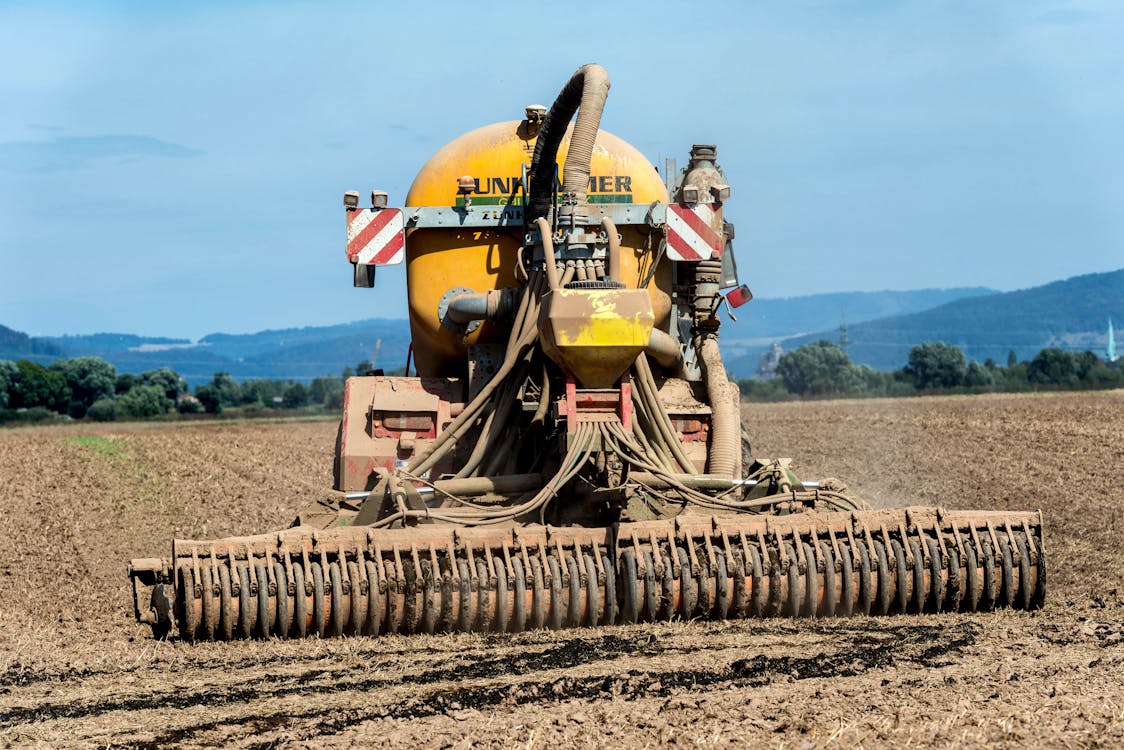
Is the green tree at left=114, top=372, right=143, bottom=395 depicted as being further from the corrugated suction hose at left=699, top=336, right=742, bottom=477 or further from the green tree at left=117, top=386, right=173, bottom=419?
the corrugated suction hose at left=699, top=336, right=742, bottom=477

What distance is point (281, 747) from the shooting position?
5.61 m

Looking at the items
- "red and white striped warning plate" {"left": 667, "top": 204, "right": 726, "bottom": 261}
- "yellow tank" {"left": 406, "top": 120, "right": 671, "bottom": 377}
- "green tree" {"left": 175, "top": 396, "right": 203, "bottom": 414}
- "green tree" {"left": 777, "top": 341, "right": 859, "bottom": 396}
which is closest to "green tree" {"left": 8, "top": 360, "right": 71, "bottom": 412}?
"green tree" {"left": 175, "top": 396, "right": 203, "bottom": 414}

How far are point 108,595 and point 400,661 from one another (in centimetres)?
369

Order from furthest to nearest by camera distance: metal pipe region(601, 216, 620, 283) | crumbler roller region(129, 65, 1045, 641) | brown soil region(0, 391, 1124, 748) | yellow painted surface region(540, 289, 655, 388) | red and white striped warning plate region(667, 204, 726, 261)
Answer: red and white striped warning plate region(667, 204, 726, 261) < metal pipe region(601, 216, 620, 283) < yellow painted surface region(540, 289, 655, 388) < crumbler roller region(129, 65, 1045, 641) < brown soil region(0, 391, 1124, 748)

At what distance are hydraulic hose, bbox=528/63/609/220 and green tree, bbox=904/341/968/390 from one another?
4706 cm

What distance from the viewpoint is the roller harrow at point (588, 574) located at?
823 cm

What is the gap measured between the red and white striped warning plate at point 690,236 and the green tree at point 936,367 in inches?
1820

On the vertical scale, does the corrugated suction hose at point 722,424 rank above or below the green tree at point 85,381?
below

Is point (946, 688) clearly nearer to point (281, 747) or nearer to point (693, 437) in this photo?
point (281, 747)

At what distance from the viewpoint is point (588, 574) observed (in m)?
8.41

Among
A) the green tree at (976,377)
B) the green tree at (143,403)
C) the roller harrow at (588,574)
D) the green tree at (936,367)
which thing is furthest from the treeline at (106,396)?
the roller harrow at (588,574)

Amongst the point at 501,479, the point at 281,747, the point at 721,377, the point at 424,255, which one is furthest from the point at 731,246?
the point at 281,747

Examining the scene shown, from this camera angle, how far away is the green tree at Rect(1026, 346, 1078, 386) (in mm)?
48562

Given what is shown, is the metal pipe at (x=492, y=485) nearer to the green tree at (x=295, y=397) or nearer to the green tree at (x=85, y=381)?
the green tree at (x=85, y=381)
